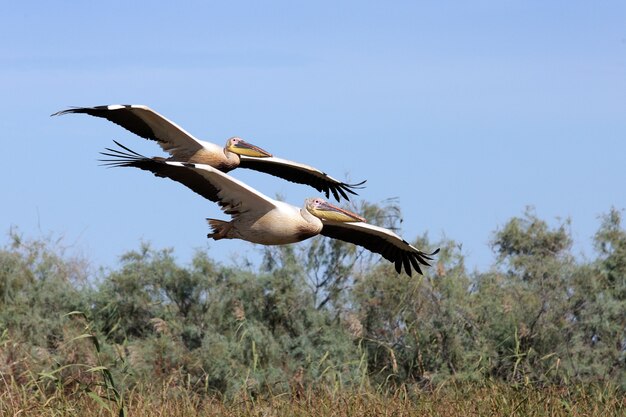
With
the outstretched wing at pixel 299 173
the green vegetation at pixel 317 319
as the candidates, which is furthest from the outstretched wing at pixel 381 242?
the green vegetation at pixel 317 319

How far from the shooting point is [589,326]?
13.4 meters

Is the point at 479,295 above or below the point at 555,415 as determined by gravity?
above

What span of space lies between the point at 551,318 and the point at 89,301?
5.83 meters

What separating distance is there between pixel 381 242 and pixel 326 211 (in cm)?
176

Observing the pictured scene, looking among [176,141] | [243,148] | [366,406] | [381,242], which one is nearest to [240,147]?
[243,148]

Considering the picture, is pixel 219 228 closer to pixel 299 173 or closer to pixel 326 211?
pixel 326 211

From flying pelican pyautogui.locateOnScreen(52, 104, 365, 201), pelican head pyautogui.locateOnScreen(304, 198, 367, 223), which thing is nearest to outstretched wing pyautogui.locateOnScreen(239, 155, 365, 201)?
flying pelican pyautogui.locateOnScreen(52, 104, 365, 201)

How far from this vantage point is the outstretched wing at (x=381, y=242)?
944cm

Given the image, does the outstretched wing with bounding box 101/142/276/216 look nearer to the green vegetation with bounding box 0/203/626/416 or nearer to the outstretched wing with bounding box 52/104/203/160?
the outstretched wing with bounding box 52/104/203/160

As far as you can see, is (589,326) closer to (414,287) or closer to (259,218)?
(414,287)

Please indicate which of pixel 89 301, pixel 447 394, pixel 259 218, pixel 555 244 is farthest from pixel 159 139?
pixel 555 244

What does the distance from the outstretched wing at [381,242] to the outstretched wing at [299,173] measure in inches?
28.7

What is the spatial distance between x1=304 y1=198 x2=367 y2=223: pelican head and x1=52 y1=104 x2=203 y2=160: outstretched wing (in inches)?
61.7

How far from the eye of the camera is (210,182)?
7.79 m
